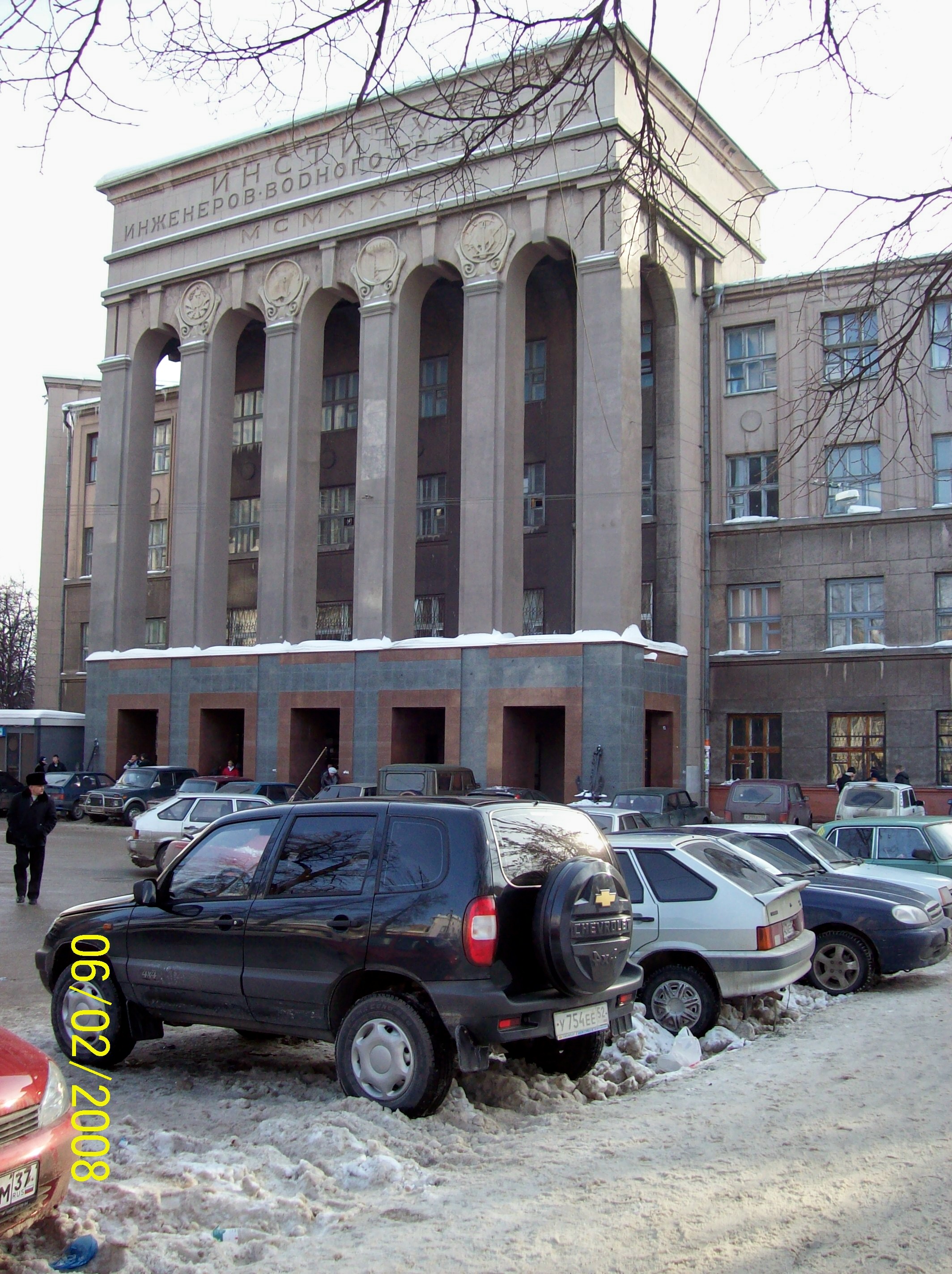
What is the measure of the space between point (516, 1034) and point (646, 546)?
3038 centimetres

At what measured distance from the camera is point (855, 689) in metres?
34.3

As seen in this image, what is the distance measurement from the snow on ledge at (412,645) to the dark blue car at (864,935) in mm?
20759

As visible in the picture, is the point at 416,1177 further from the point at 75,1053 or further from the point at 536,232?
the point at 536,232

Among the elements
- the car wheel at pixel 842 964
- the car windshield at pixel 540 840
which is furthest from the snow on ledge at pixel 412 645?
the car windshield at pixel 540 840

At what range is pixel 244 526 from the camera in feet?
147

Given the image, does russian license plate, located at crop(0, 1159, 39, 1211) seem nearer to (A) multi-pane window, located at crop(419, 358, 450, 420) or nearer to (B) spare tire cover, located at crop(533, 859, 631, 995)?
(B) spare tire cover, located at crop(533, 859, 631, 995)

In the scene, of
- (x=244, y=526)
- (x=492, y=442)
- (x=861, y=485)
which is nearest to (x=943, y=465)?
(x=861, y=485)

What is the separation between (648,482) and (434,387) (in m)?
8.90

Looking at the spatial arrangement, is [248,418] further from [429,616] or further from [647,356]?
[647,356]

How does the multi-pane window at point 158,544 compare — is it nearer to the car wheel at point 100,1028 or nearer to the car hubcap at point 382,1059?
the car wheel at point 100,1028

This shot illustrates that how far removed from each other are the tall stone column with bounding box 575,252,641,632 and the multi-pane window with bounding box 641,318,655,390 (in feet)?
11.7

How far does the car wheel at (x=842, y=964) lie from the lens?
35.5 ft

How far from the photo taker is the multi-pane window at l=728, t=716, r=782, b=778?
116 ft

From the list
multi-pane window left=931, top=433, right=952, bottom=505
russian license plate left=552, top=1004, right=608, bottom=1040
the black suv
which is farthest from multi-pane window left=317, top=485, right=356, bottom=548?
russian license plate left=552, top=1004, right=608, bottom=1040
